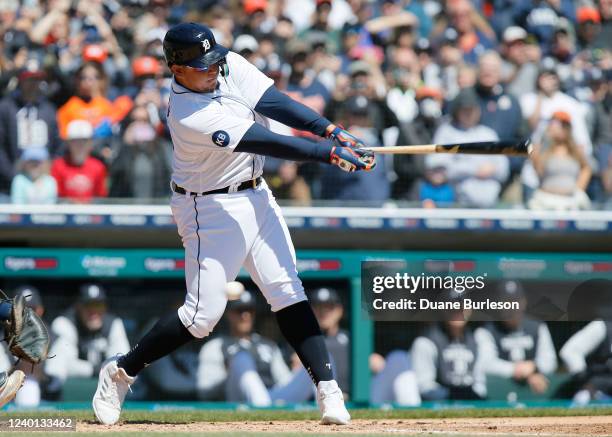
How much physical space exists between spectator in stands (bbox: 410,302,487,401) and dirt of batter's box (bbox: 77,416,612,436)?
118cm

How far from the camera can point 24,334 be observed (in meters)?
5.10

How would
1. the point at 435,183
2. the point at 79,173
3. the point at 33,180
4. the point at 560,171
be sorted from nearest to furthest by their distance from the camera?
the point at 33,180 < the point at 79,173 < the point at 435,183 < the point at 560,171

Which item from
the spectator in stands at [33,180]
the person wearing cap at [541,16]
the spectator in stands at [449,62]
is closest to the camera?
the spectator in stands at [33,180]

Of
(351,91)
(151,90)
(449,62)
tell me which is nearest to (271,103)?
(351,91)

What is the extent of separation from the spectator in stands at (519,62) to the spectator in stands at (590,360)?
2.75 m

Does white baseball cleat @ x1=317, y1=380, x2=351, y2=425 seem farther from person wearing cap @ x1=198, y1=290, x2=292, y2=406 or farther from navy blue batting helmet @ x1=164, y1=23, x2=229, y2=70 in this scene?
person wearing cap @ x1=198, y1=290, x2=292, y2=406

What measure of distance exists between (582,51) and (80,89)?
4871 mm

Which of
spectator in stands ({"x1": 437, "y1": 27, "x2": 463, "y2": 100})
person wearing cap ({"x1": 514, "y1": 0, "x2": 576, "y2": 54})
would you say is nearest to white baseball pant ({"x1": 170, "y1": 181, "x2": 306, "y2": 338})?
spectator in stands ({"x1": 437, "y1": 27, "x2": 463, "y2": 100})

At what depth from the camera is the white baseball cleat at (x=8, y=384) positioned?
5.04 metres

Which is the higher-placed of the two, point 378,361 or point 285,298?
point 285,298

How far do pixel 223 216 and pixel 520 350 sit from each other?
3103 mm

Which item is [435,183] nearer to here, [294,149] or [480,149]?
[480,149]

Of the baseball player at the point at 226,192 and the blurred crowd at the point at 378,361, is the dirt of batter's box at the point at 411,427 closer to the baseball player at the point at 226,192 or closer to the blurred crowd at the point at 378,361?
the baseball player at the point at 226,192

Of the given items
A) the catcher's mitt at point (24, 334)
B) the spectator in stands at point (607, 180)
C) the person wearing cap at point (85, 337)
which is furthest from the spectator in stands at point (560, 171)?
the catcher's mitt at point (24, 334)
